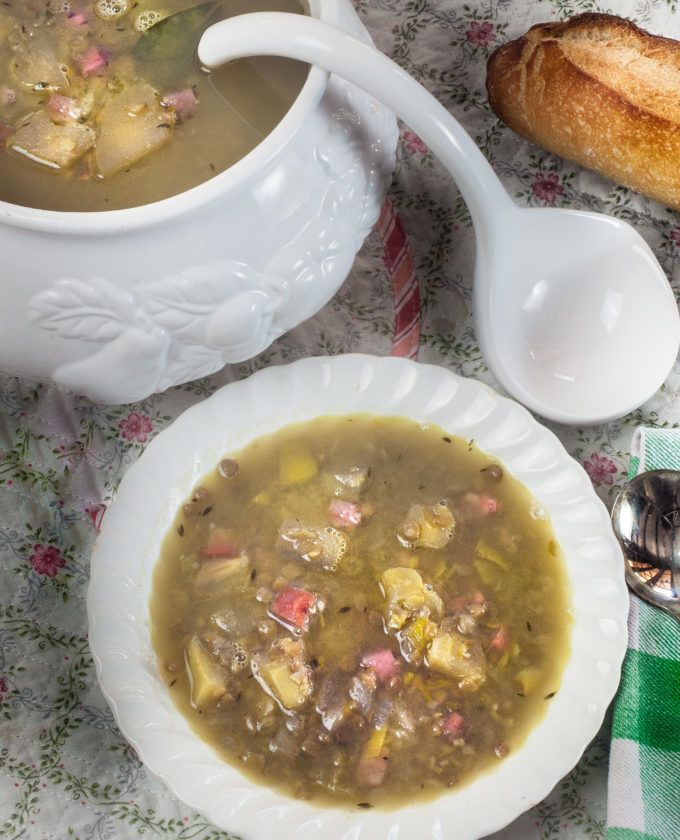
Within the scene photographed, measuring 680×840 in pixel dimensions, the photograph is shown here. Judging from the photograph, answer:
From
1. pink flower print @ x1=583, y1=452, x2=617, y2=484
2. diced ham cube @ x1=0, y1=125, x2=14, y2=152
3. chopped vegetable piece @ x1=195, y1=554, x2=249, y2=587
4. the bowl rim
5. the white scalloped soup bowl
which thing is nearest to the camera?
the bowl rim

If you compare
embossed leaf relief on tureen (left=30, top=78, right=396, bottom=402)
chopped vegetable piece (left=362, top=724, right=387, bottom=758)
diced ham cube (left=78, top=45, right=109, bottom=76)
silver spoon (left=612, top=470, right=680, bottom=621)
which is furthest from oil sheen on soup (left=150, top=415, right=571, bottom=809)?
diced ham cube (left=78, top=45, right=109, bottom=76)

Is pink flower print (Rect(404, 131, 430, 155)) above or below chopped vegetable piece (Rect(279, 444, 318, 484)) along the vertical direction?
above

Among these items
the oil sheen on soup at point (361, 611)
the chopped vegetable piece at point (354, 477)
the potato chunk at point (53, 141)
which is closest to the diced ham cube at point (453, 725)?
the oil sheen on soup at point (361, 611)

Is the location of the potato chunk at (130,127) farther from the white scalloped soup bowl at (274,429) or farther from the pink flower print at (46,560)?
the pink flower print at (46,560)

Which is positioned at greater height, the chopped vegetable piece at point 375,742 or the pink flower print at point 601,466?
the pink flower print at point 601,466

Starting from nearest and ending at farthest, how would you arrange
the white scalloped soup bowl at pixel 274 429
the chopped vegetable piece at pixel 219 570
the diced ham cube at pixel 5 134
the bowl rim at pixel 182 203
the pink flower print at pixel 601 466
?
the bowl rim at pixel 182 203 → the diced ham cube at pixel 5 134 → the white scalloped soup bowl at pixel 274 429 → the chopped vegetable piece at pixel 219 570 → the pink flower print at pixel 601 466

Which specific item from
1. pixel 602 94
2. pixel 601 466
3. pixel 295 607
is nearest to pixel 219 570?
pixel 295 607

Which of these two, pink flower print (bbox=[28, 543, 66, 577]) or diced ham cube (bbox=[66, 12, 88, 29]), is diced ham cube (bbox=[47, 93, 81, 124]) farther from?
pink flower print (bbox=[28, 543, 66, 577])

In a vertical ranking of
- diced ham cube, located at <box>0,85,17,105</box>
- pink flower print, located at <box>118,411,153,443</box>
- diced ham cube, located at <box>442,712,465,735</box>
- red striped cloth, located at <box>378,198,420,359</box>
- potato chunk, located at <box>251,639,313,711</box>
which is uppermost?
diced ham cube, located at <box>0,85,17,105</box>
